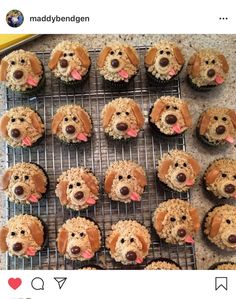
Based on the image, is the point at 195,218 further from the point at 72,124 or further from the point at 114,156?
the point at 72,124

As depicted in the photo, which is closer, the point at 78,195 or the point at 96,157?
the point at 78,195

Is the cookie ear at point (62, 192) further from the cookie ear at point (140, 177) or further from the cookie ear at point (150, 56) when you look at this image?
the cookie ear at point (150, 56)

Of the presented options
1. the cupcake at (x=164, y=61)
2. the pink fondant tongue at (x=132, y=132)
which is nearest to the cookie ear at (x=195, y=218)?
the pink fondant tongue at (x=132, y=132)
